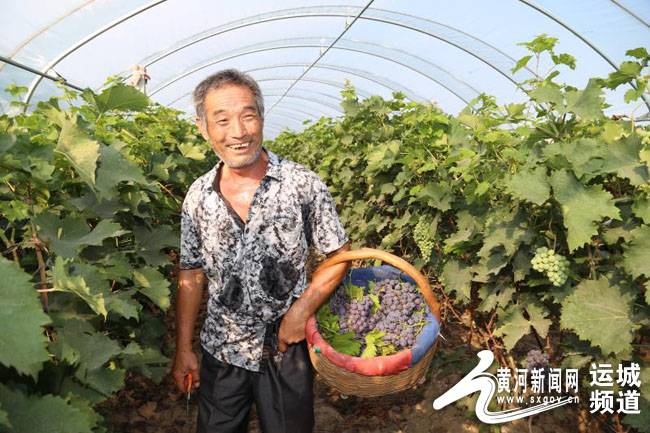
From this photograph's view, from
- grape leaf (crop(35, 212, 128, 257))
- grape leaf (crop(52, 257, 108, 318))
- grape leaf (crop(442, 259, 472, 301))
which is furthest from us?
grape leaf (crop(442, 259, 472, 301))

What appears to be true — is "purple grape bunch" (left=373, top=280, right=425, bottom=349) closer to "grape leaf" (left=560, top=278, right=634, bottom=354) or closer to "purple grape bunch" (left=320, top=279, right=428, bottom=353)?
"purple grape bunch" (left=320, top=279, right=428, bottom=353)

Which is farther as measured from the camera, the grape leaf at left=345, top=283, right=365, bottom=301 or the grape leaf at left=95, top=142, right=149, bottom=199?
the grape leaf at left=345, top=283, right=365, bottom=301

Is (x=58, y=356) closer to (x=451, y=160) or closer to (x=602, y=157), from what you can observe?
(x=602, y=157)

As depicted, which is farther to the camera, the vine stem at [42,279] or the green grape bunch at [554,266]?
the green grape bunch at [554,266]

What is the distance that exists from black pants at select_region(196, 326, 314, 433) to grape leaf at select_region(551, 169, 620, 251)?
48.3 inches

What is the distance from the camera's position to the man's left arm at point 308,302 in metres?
1.80

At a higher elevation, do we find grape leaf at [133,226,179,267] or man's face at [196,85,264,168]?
man's face at [196,85,264,168]

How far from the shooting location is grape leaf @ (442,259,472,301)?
2.49 meters

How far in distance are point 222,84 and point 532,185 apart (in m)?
1.34

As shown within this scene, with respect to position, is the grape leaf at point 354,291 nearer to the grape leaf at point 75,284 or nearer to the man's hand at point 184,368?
the man's hand at point 184,368

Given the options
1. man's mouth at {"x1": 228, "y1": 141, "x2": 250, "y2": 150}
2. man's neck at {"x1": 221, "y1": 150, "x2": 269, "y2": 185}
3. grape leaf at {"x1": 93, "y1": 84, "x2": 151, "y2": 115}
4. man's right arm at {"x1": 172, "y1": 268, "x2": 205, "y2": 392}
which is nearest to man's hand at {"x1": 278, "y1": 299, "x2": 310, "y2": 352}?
man's right arm at {"x1": 172, "y1": 268, "x2": 205, "y2": 392}

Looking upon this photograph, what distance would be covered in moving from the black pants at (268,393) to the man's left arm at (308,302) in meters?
0.11

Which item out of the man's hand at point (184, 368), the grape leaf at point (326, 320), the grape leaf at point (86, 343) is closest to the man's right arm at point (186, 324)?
the man's hand at point (184, 368)

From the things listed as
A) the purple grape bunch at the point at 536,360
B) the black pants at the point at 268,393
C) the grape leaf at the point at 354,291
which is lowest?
the black pants at the point at 268,393
